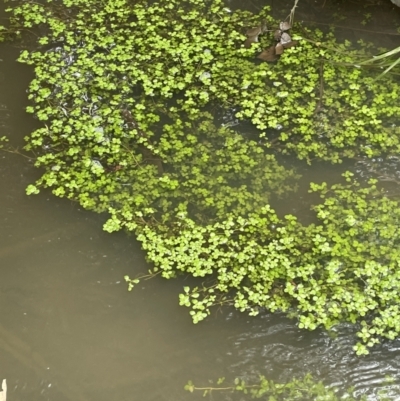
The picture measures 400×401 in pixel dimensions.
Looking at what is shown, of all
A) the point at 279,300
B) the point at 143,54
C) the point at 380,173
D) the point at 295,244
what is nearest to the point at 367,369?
the point at 279,300

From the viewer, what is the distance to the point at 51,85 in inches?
132

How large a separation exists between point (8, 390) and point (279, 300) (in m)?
1.33

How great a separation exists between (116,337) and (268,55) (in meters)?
2.23

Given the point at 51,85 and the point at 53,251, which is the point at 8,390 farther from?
the point at 51,85

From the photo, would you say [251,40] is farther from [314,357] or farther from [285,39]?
[314,357]

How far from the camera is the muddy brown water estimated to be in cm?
223

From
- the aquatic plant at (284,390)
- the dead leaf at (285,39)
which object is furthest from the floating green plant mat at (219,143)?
the aquatic plant at (284,390)

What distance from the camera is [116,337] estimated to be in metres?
2.34

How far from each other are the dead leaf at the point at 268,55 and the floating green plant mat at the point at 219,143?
0.05 m

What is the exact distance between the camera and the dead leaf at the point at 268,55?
11.4ft

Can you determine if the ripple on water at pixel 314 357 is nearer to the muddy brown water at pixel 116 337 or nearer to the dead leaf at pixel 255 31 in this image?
the muddy brown water at pixel 116 337

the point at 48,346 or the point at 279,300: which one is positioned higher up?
the point at 279,300

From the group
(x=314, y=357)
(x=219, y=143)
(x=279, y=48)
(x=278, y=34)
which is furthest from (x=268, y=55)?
(x=314, y=357)

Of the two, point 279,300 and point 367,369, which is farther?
point 279,300
